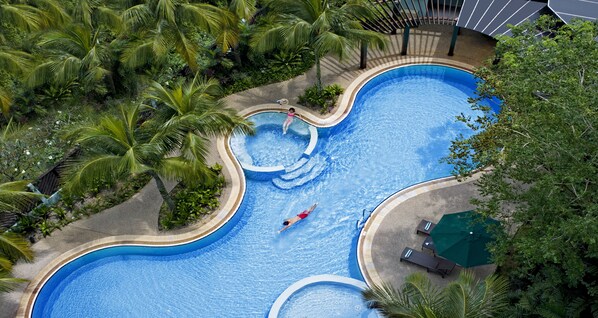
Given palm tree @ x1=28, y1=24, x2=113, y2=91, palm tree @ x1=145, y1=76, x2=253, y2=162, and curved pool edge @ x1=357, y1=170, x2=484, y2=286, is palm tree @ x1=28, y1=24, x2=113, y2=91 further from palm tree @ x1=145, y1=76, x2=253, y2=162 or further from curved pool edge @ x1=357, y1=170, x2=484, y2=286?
curved pool edge @ x1=357, y1=170, x2=484, y2=286

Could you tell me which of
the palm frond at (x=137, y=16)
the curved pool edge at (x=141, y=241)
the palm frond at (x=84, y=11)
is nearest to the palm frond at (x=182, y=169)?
the curved pool edge at (x=141, y=241)

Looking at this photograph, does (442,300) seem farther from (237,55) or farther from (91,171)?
(237,55)

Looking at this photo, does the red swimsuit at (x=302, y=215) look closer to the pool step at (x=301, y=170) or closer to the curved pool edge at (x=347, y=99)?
Result: the pool step at (x=301, y=170)

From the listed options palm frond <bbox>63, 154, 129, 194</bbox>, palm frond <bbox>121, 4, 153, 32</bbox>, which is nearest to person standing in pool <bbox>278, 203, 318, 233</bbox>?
palm frond <bbox>63, 154, 129, 194</bbox>

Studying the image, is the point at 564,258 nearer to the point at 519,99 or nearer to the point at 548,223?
the point at 548,223

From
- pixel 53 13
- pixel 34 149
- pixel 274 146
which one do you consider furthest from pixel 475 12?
pixel 34 149

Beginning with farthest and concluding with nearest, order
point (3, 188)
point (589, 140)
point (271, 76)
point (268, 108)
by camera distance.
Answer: point (271, 76) < point (268, 108) < point (3, 188) < point (589, 140)

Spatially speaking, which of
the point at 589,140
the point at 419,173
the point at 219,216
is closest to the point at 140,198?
the point at 219,216
